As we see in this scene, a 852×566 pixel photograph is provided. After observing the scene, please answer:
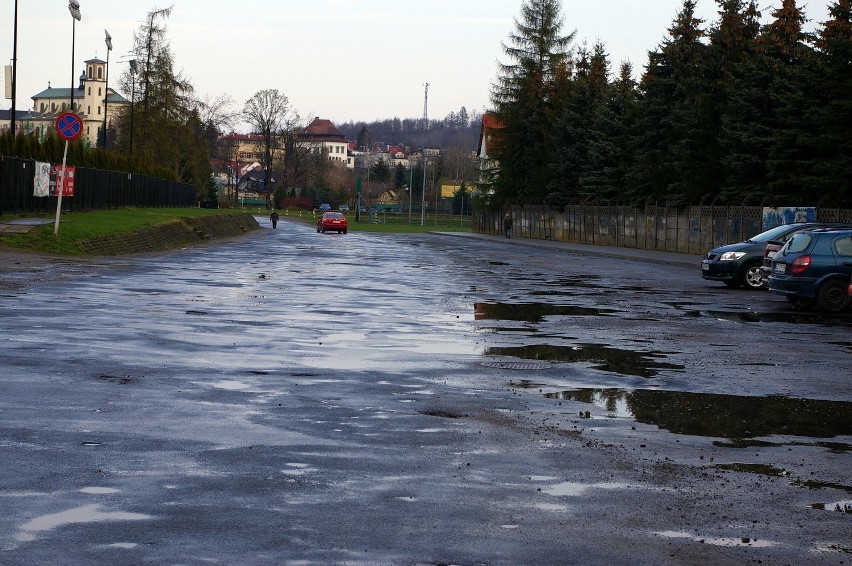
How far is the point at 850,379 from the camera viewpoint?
522 inches

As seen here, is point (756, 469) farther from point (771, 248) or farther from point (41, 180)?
point (41, 180)

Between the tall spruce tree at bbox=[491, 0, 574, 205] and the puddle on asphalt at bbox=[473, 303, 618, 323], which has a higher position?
the tall spruce tree at bbox=[491, 0, 574, 205]

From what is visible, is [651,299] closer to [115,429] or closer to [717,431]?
[717,431]

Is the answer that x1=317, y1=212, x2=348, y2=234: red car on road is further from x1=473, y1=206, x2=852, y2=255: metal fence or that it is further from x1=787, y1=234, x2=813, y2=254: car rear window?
x1=787, y1=234, x2=813, y2=254: car rear window

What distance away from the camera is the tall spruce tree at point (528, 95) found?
9394 cm

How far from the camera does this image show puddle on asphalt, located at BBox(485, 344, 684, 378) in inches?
536

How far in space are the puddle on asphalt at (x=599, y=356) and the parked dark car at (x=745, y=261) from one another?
1518 centimetres

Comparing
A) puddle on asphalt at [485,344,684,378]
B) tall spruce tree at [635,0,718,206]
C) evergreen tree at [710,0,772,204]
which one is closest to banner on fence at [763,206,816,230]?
evergreen tree at [710,0,772,204]

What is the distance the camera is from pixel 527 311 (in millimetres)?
21625

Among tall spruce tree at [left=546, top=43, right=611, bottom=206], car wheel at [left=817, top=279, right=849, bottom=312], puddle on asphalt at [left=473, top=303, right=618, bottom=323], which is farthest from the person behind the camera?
tall spruce tree at [left=546, top=43, right=611, bottom=206]

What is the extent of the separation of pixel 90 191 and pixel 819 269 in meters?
39.4

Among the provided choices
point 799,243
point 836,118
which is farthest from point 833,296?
point 836,118

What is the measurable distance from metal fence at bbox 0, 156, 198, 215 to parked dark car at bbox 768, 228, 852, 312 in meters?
25.8

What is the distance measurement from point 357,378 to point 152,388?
2.16 m
